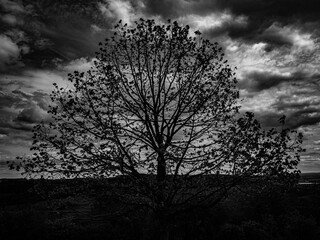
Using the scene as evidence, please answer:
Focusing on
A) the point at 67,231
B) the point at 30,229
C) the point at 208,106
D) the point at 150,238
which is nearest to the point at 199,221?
the point at 150,238

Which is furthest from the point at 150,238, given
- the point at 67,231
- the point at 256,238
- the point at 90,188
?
the point at 90,188

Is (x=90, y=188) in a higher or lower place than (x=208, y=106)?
lower

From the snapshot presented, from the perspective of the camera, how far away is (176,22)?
12.3 metres

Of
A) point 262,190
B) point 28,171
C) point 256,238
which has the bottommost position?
point 256,238

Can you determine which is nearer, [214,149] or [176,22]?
[214,149]

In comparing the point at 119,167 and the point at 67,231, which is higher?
the point at 119,167

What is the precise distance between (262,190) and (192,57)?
6546mm

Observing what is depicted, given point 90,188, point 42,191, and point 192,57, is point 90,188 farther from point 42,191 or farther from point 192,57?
→ point 192,57

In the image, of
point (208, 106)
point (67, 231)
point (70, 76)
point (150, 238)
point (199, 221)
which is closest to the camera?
point (70, 76)

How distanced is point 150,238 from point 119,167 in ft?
100

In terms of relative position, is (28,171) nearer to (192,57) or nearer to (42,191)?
(42,191)

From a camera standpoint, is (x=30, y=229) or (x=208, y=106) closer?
(x=208, y=106)

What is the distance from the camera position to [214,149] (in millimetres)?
11031

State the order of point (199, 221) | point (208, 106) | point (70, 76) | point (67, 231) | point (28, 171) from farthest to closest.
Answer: point (67, 231) → point (199, 221) → point (208, 106) → point (70, 76) → point (28, 171)
